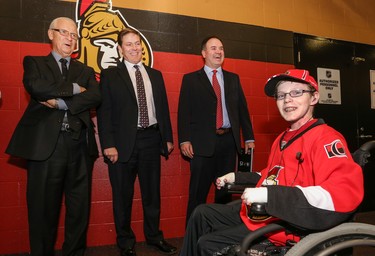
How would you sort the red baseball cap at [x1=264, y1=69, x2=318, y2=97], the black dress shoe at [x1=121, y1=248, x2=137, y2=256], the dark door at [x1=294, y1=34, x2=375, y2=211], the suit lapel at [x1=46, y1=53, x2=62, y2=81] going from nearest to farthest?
the red baseball cap at [x1=264, y1=69, x2=318, y2=97]
the suit lapel at [x1=46, y1=53, x2=62, y2=81]
the black dress shoe at [x1=121, y1=248, x2=137, y2=256]
the dark door at [x1=294, y1=34, x2=375, y2=211]

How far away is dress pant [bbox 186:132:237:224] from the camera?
2.61m

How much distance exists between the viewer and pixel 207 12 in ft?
10.4

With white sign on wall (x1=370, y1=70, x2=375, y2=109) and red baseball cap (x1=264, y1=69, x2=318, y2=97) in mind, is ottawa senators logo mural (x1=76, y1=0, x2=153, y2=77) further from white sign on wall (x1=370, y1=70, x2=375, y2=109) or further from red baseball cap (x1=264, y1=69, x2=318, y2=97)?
white sign on wall (x1=370, y1=70, x2=375, y2=109)

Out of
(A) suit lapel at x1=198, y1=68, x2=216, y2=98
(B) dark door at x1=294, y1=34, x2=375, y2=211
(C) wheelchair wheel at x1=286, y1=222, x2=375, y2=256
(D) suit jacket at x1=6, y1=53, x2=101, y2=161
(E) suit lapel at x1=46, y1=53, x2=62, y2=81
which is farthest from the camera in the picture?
(B) dark door at x1=294, y1=34, x2=375, y2=211

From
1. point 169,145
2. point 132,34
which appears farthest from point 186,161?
point 132,34

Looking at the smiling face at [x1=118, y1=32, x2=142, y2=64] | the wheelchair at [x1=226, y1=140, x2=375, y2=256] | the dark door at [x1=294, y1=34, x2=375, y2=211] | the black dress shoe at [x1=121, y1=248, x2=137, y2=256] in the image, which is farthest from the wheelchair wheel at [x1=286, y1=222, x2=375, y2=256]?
the dark door at [x1=294, y1=34, x2=375, y2=211]

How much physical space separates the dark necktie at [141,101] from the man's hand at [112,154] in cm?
29

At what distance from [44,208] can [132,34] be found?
4.72ft

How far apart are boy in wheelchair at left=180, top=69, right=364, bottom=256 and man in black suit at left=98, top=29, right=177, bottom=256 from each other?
105cm

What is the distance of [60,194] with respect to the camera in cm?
215

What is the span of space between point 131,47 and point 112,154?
865 mm

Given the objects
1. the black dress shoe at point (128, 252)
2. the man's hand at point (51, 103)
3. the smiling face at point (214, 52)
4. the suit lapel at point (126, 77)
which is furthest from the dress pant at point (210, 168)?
the man's hand at point (51, 103)

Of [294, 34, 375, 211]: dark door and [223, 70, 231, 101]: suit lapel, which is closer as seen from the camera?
[223, 70, 231, 101]: suit lapel

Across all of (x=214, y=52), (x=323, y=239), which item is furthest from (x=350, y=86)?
(x=323, y=239)
